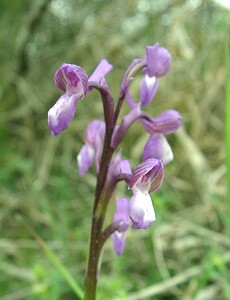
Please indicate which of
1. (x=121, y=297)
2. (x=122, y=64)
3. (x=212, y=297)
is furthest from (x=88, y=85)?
(x=122, y=64)

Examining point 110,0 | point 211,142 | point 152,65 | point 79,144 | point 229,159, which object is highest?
point 110,0

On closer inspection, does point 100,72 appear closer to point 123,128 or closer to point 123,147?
point 123,128

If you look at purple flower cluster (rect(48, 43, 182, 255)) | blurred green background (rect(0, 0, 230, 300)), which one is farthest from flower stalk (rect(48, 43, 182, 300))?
blurred green background (rect(0, 0, 230, 300))

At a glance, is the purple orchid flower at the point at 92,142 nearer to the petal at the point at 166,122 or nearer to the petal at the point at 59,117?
the petal at the point at 166,122

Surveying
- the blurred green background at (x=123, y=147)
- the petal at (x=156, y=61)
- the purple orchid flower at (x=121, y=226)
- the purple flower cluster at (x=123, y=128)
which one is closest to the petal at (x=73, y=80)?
the purple flower cluster at (x=123, y=128)

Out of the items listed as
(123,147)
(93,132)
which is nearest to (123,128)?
(93,132)

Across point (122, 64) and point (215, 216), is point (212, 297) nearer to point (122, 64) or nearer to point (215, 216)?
point (215, 216)
